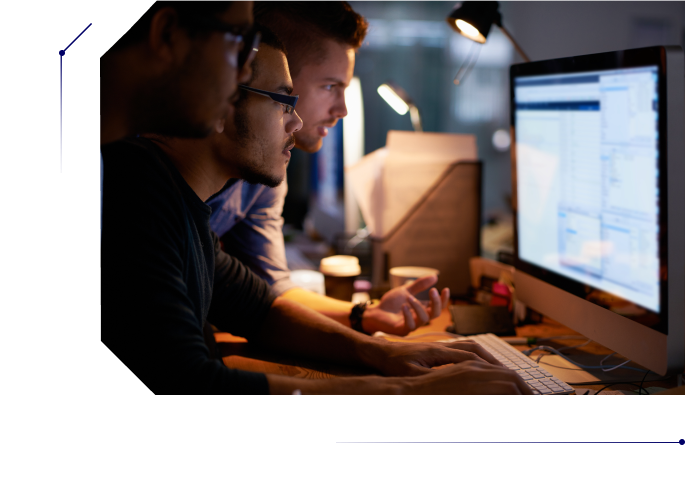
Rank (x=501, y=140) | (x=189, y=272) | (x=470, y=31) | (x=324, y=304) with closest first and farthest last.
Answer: (x=189, y=272) → (x=324, y=304) → (x=470, y=31) → (x=501, y=140)

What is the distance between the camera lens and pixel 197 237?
27.8 inches

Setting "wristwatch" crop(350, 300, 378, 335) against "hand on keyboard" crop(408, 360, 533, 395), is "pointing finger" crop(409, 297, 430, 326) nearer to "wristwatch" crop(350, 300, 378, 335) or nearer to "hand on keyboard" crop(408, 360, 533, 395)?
"wristwatch" crop(350, 300, 378, 335)

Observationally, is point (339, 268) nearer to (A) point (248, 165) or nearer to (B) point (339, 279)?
(B) point (339, 279)

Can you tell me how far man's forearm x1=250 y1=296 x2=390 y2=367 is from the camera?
2.83 ft

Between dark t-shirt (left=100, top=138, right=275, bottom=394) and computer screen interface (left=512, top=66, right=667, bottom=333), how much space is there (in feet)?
1.88

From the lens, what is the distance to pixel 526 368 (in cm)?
81

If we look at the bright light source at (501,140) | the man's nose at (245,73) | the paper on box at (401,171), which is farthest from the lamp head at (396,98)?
the bright light source at (501,140)

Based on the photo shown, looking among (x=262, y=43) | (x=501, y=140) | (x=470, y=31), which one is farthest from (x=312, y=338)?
(x=501, y=140)

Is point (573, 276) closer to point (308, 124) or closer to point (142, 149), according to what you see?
point (308, 124)

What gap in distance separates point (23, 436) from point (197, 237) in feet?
1.06

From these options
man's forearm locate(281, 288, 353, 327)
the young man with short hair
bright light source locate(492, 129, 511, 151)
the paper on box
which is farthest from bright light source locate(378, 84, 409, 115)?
bright light source locate(492, 129, 511, 151)

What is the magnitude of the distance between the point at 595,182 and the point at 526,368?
33 cm

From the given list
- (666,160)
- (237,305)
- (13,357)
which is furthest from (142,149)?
(666,160)

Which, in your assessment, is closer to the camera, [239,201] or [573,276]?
[573,276]
